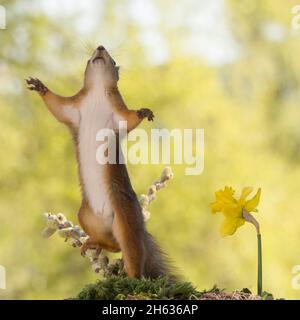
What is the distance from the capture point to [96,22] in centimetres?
324

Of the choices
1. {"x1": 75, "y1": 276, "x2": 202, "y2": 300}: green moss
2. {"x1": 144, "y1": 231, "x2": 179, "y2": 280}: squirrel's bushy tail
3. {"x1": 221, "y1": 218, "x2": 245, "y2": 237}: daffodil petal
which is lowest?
{"x1": 75, "y1": 276, "x2": 202, "y2": 300}: green moss

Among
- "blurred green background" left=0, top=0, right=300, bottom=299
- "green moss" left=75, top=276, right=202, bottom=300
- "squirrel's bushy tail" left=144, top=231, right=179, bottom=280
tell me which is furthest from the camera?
"blurred green background" left=0, top=0, right=300, bottom=299

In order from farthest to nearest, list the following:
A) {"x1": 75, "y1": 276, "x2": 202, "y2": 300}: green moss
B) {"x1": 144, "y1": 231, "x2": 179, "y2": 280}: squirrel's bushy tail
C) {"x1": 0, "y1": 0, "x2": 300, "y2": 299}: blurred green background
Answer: {"x1": 0, "y1": 0, "x2": 300, "y2": 299}: blurred green background
{"x1": 144, "y1": 231, "x2": 179, "y2": 280}: squirrel's bushy tail
{"x1": 75, "y1": 276, "x2": 202, "y2": 300}: green moss

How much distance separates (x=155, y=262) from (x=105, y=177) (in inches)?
7.5

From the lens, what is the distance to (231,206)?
127 cm

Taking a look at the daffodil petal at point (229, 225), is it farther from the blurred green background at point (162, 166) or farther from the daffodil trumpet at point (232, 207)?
the blurred green background at point (162, 166)

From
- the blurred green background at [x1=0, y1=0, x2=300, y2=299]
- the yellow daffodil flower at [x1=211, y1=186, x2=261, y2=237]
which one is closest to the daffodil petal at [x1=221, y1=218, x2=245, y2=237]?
the yellow daffodil flower at [x1=211, y1=186, x2=261, y2=237]

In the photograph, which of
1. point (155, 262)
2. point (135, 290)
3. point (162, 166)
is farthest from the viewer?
point (162, 166)

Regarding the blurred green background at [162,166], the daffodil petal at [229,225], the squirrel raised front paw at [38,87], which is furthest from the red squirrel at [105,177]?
the blurred green background at [162,166]

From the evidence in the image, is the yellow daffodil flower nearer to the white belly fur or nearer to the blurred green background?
the white belly fur

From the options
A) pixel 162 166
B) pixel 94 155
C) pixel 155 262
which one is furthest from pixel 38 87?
pixel 162 166

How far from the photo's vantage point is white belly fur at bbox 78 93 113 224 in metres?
1.30

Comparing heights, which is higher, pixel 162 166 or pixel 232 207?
pixel 162 166

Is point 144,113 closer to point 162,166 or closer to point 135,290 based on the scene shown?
point 135,290
